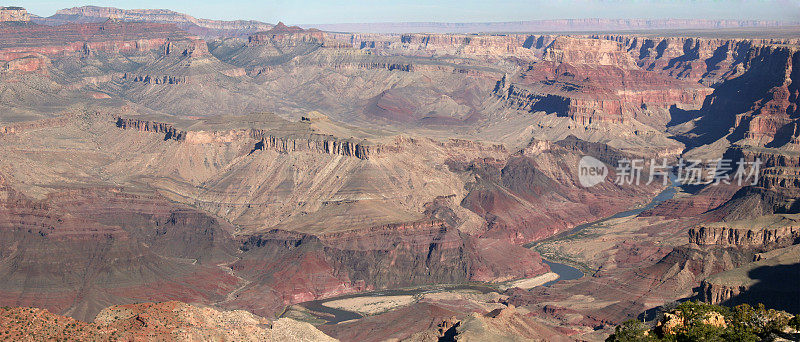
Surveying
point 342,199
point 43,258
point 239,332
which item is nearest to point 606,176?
point 342,199

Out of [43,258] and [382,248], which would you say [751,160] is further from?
[43,258]

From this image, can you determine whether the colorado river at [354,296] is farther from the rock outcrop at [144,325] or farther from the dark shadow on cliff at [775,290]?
the rock outcrop at [144,325]

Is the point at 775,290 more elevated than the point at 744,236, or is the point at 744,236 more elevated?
the point at 775,290

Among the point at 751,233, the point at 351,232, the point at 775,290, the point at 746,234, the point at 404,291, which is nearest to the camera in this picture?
the point at 775,290

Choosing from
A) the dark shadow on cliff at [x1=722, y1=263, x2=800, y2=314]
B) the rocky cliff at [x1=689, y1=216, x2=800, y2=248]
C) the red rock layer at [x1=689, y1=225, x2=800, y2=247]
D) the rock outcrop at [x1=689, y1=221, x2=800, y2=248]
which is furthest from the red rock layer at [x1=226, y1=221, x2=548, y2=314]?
the dark shadow on cliff at [x1=722, y1=263, x2=800, y2=314]

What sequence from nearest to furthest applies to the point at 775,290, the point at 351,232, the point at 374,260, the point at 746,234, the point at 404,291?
the point at 775,290
the point at 746,234
the point at 404,291
the point at 374,260
the point at 351,232

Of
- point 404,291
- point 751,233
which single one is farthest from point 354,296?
point 751,233

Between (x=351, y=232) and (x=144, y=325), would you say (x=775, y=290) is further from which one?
(x=144, y=325)

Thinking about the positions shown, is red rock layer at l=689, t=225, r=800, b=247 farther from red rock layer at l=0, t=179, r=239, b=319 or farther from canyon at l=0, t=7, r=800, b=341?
red rock layer at l=0, t=179, r=239, b=319

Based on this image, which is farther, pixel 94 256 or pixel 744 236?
pixel 744 236
